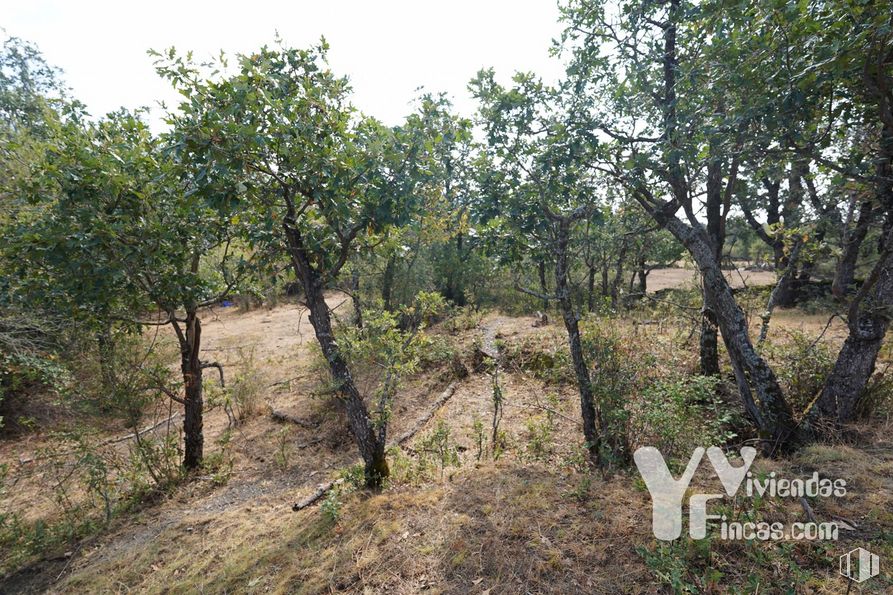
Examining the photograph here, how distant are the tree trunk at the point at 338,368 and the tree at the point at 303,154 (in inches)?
0.6

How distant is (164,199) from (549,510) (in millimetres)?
5256

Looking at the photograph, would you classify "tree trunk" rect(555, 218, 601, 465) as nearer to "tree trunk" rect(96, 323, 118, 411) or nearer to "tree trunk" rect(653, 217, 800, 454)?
"tree trunk" rect(653, 217, 800, 454)

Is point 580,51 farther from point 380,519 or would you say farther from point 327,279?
point 380,519

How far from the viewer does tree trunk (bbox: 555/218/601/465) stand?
4.54 meters

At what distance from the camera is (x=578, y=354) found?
4.59m

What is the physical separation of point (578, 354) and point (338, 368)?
9.06 ft

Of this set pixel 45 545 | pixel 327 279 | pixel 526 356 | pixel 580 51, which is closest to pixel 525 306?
pixel 526 356

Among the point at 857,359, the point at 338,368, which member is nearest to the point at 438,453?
the point at 338,368

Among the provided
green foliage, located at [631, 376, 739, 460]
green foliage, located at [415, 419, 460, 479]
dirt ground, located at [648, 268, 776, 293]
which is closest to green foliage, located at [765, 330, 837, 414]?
green foliage, located at [631, 376, 739, 460]

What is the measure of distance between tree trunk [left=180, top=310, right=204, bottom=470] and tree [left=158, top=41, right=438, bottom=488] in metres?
2.62

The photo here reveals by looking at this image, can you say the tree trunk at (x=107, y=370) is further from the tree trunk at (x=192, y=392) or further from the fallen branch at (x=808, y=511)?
the fallen branch at (x=808, y=511)

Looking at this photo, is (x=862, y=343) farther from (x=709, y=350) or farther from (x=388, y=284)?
(x=388, y=284)

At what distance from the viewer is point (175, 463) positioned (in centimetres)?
583

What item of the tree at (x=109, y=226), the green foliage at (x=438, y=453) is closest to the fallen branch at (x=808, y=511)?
the green foliage at (x=438, y=453)
